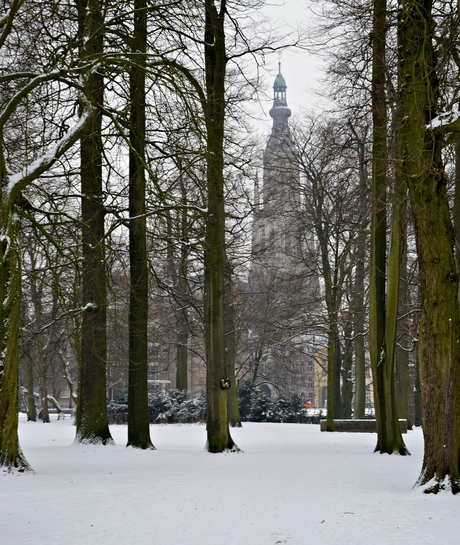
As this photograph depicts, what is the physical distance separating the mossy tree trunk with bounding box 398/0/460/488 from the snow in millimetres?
590

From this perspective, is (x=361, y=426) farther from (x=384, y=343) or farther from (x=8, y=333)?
(x=8, y=333)

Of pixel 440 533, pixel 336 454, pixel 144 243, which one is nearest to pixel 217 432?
pixel 336 454

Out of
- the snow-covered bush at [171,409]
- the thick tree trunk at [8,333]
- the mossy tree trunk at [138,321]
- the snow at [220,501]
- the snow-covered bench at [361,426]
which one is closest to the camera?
the snow at [220,501]

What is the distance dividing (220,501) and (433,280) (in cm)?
399

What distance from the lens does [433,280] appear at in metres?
10.9

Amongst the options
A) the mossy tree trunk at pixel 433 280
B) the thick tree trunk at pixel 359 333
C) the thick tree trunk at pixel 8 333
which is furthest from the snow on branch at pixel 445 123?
the thick tree trunk at pixel 359 333

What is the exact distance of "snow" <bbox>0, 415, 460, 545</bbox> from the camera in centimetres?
779

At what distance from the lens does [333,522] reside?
850 centimetres

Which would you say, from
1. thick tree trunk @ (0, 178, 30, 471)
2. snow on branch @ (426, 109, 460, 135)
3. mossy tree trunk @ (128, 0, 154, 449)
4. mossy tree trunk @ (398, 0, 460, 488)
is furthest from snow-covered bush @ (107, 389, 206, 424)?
snow on branch @ (426, 109, 460, 135)

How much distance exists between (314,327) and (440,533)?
2105 centimetres

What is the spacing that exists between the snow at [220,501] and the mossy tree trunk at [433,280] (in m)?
0.59

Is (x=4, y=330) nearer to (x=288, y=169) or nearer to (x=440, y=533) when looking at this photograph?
(x=440, y=533)

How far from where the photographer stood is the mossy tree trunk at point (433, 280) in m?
10.6

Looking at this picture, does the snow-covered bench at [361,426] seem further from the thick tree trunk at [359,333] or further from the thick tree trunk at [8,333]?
the thick tree trunk at [8,333]
